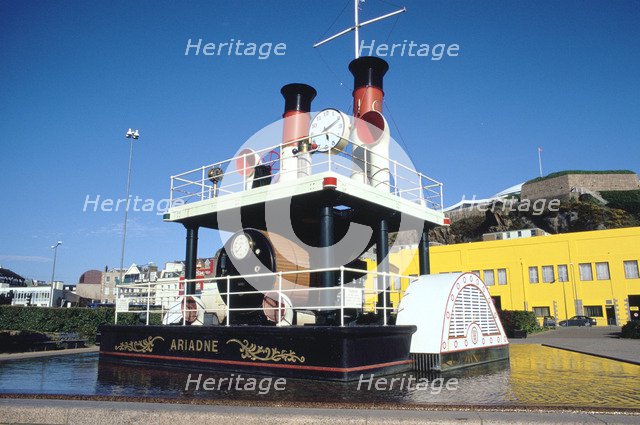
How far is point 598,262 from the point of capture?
49.7 m

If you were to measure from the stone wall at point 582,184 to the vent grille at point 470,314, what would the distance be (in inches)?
3764

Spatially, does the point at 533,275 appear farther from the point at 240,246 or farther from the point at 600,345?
the point at 240,246

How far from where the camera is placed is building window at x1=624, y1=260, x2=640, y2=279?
4795 centimetres

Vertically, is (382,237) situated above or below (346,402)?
above

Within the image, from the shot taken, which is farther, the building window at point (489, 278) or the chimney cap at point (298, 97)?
A: the building window at point (489, 278)

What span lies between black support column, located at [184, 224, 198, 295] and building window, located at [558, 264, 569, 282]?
46.8 m

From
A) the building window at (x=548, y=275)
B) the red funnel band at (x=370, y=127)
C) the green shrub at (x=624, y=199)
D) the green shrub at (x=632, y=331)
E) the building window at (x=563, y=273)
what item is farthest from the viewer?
the green shrub at (x=624, y=199)

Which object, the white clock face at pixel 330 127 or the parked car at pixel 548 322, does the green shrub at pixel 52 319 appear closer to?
the white clock face at pixel 330 127

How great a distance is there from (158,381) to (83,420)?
121 inches

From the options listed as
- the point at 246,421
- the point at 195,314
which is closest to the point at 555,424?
the point at 246,421

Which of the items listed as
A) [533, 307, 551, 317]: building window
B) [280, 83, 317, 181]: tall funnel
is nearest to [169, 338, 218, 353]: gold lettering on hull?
[280, 83, 317, 181]: tall funnel

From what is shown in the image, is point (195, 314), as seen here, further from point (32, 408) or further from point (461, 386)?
point (461, 386)

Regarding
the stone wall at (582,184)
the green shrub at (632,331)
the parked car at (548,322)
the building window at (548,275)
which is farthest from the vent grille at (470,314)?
the stone wall at (582,184)

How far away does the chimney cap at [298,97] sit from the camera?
54.2 ft
